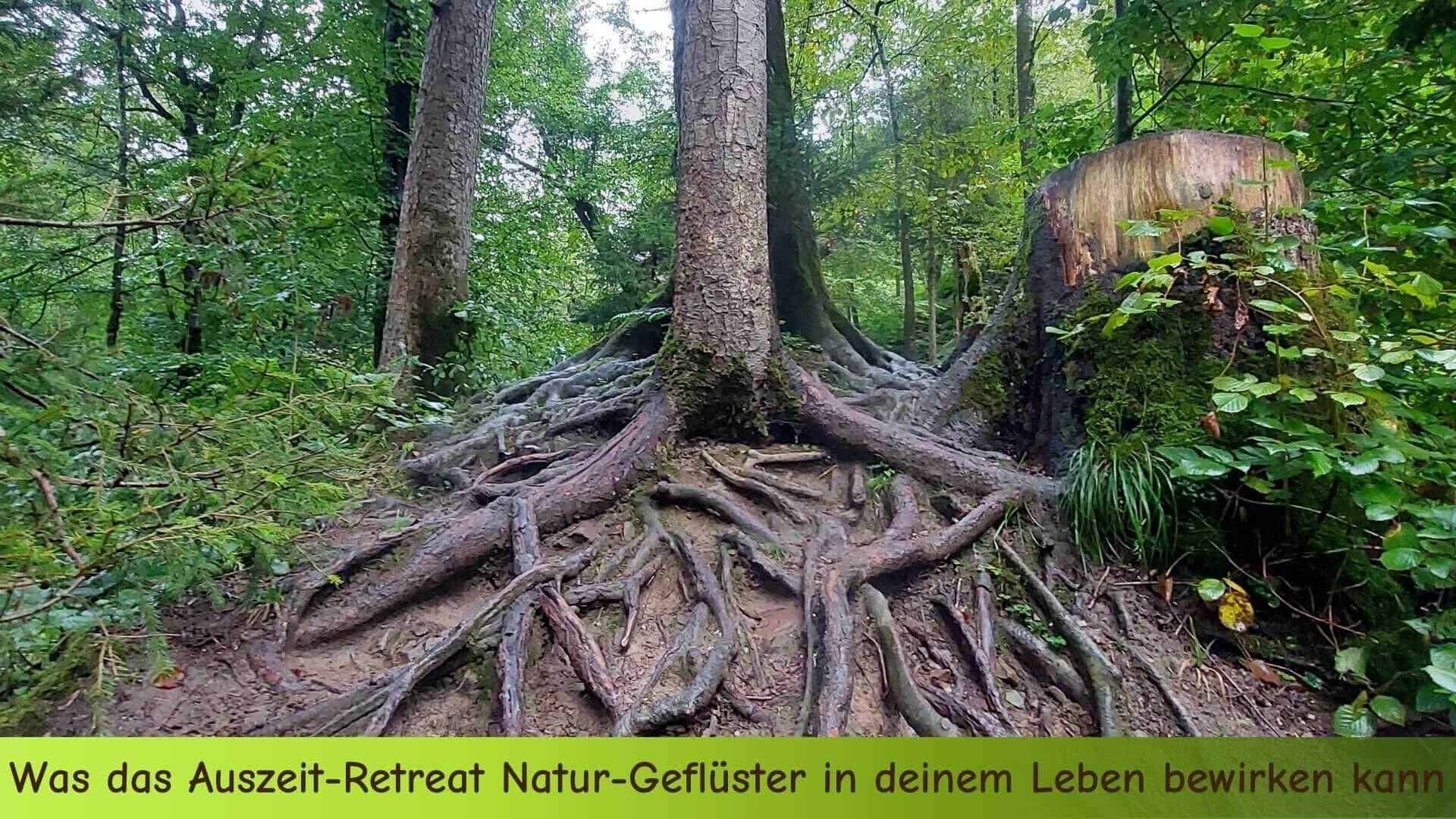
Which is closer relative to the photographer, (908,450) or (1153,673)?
(1153,673)

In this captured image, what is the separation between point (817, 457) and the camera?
362 centimetres

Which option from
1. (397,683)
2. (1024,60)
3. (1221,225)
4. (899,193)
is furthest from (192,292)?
(1024,60)

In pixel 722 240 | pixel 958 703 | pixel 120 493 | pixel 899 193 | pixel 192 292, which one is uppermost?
pixel 899 193

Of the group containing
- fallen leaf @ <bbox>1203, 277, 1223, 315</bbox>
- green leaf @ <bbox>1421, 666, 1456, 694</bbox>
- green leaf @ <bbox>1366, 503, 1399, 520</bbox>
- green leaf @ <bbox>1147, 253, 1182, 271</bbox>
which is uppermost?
green leaf @ <bbox>1147, 253, 1182, 271</bbox>

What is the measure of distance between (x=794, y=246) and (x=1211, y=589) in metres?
4.53

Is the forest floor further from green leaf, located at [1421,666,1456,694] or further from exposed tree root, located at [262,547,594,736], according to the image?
green leaf, located at [1421,666,1456,694]

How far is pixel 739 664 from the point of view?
7.89 feet

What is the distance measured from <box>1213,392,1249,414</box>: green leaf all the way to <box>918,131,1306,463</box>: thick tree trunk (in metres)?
0.79

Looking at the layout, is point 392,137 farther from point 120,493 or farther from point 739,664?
point 739,664

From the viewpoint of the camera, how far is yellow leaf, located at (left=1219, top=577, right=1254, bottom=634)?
238cm

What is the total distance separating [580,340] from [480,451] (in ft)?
22.6

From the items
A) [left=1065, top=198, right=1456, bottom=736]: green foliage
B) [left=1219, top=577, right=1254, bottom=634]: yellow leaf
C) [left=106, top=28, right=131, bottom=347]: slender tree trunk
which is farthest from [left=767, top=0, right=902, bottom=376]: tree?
[left=106, top=28, right=131, bottom=347]: slender tree trunk

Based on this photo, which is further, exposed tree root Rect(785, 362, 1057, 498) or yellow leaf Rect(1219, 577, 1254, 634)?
exposed tree root Rect(785, 362, 1057, 498)

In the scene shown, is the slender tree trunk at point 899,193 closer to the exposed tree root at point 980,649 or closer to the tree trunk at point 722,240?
the tree trunk at point 722,240
